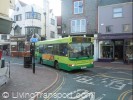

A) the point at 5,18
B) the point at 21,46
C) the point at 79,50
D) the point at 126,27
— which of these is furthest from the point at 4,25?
the point at 21,46

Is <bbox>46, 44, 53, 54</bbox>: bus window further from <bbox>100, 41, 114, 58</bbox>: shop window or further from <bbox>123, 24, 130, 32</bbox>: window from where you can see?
<bbox>123, 24, 130, 32</bbox>: window

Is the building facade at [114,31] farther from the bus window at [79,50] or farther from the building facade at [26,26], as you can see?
the building facade at [26,26]

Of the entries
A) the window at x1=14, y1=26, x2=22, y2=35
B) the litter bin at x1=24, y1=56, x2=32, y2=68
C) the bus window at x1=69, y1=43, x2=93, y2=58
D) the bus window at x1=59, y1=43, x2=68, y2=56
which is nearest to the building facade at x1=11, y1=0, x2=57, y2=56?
the window at x1=14, y1=26, x2=22, y2=35

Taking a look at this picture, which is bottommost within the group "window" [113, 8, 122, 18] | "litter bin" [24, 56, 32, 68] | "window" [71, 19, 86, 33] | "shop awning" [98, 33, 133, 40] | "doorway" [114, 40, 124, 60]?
"litter bin" [24, 56, 32, 68]

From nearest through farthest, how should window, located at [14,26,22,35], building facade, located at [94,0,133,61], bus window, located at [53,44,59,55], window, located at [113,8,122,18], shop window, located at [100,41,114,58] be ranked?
bus window, located at [53,44,59,55] < building facade, located at [94,0,133,61] < window, located at [113,8,122,18] < shop window, located at [100,41,114,58] < window, located at [14,26,22,35]

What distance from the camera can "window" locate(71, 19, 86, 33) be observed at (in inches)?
1361

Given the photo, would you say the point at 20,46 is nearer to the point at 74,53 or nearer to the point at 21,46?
the point at 21,46

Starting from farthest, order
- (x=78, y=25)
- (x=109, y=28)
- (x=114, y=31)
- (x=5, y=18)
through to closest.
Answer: (x=78, y=25) < (x=109, y=28) < (x=114, y=31) < (x=5, y=18)

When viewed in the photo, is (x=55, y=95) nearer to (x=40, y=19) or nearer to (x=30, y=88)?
(x=30, y=88)

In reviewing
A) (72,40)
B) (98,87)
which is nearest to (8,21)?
(98,87)

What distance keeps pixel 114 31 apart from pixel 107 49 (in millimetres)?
2908

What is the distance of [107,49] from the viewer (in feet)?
104

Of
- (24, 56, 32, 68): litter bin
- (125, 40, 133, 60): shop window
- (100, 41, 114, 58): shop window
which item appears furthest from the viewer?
(100, 41, 114, 58): shop window

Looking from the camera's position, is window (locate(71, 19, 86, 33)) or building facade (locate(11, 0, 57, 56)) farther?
building facade (locate(11, 0, 57, 56))
